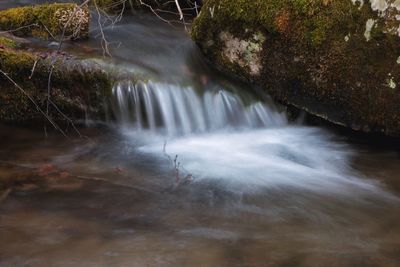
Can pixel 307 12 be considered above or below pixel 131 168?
above

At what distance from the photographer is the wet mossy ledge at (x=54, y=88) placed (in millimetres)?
5363

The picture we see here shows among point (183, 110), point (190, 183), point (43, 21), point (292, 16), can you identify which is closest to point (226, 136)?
point (183, 110)

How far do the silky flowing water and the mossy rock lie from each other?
179mm

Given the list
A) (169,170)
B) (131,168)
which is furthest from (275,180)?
(131,168)

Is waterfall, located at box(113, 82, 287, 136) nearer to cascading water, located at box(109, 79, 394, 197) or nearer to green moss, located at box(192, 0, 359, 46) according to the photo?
cascading water, located at box(109, 79, 394, 197)

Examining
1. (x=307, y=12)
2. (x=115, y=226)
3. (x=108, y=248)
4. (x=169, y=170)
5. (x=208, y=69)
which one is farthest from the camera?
(x=208, y=69)

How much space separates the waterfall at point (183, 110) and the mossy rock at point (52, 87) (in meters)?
0.22

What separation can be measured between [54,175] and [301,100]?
2.54 m

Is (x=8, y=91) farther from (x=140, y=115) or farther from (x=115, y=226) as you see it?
(x=115, y=226)

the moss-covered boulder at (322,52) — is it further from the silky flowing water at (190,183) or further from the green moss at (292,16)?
the silky flowing water at (190,183)

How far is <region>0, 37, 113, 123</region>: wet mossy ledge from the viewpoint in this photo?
536cm

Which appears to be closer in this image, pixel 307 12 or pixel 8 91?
pixel 307 12

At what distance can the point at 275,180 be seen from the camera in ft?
14.8

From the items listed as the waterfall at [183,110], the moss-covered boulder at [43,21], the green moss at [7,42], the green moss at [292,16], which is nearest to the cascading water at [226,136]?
the waterfall at [183,110]
